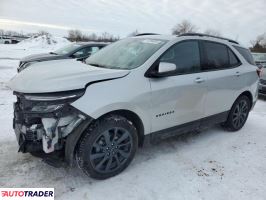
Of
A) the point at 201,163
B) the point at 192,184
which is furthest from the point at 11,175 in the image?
the point at 201,163

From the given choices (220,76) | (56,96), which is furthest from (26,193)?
(220,76)

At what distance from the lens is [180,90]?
3568mm

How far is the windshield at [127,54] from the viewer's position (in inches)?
134

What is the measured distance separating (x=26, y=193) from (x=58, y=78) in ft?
4.47

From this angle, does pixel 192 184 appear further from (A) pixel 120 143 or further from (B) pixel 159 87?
(B) pixel 159 87

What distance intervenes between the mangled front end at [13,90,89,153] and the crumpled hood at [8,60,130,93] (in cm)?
7

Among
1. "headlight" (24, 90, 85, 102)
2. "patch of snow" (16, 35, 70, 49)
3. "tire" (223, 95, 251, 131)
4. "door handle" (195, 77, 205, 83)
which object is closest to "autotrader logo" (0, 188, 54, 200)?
"headlight" (24, 90, 85, 102)

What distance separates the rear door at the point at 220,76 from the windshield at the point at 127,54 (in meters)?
1.00

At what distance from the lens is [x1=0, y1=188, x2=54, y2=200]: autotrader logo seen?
2.79 metres

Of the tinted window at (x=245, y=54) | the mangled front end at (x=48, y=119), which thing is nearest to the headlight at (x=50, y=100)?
the mangled front end at (x=48, y=119)

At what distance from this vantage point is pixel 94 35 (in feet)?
204

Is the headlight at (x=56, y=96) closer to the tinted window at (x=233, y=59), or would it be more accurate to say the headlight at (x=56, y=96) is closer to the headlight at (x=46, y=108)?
the headlight at (x=46, y=108)

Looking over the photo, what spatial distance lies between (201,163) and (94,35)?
61842 mm

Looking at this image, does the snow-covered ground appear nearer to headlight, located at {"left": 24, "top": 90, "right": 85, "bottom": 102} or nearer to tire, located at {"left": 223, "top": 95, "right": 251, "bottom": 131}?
tire, located at {"left": 223, "top": 95, "right": 251, "bottom": 131}
